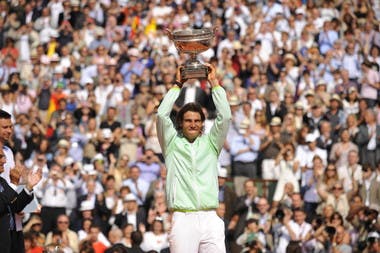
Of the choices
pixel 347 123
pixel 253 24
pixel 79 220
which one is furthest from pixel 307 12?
pixel 79 220

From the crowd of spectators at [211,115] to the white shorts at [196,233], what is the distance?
468cm

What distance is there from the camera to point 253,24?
2875 cm

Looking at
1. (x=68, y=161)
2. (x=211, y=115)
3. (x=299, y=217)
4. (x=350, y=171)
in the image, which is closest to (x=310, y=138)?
(x=350, y=171)

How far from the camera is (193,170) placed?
11461 mm

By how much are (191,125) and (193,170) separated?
16.6 inches

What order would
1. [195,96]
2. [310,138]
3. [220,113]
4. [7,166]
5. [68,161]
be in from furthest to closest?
[195,96], [310,138], [68,161], [7,166], [220,113]

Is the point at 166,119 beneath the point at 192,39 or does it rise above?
beneath

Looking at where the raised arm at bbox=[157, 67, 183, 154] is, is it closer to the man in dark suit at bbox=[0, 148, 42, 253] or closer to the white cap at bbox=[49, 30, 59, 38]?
the man in dark suit at bbox=[0, 148, 42, 253]

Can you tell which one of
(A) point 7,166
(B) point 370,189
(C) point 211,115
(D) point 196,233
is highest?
(C) point 211,115

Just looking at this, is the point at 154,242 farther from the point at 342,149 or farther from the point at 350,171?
the point at 342,149

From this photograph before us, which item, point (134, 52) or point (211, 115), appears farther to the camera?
point (134, 52)

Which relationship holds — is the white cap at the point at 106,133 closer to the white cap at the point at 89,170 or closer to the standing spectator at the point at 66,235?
the white cap at the point at 89,170

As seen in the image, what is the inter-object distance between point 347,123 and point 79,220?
574 centimetres

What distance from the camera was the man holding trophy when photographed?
11.3 m
